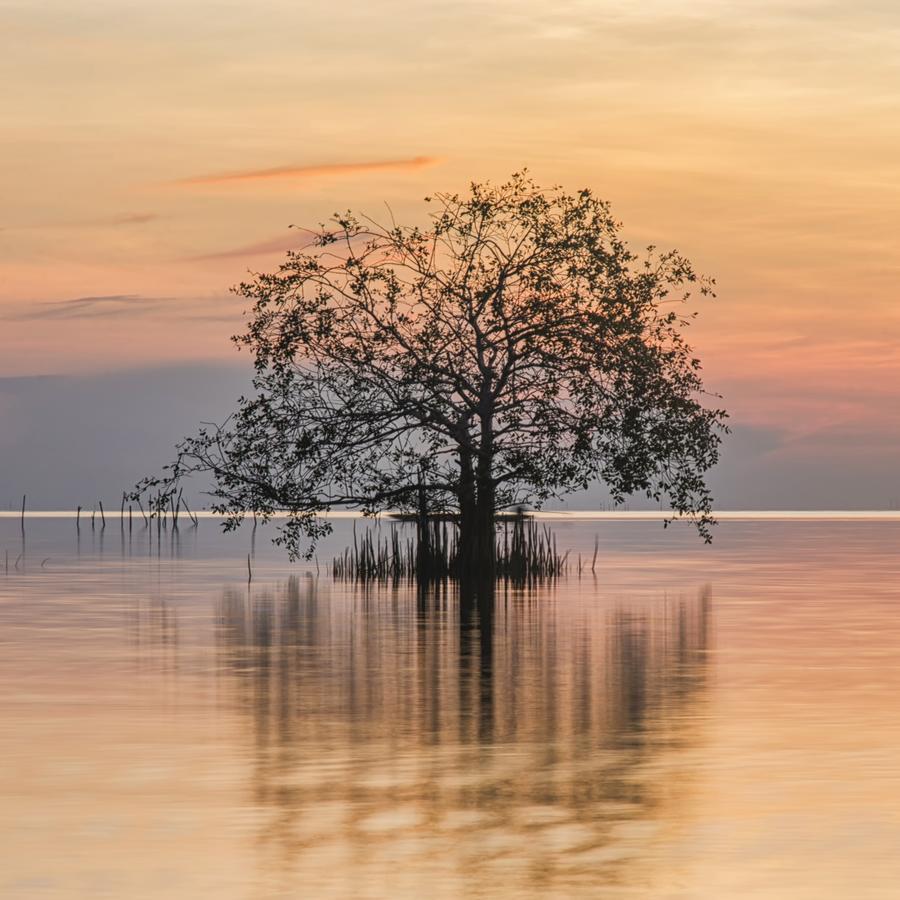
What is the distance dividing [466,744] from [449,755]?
0.77 metres

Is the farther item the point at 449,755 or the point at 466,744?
the point at 466,744

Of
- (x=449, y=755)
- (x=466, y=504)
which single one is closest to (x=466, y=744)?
(x=449, y=755)

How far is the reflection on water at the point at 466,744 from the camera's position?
1179 cm

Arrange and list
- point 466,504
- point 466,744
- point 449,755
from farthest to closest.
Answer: point 466,504 → point 466,744 → point 449,755

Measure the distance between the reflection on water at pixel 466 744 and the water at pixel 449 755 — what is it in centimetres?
4

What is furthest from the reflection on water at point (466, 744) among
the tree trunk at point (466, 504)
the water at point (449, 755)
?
the tree trunk at point (466, 504)

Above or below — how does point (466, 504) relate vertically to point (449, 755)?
above

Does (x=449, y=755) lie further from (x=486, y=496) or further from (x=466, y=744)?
(x=486, y=496)

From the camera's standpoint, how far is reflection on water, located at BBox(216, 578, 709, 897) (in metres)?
11.8

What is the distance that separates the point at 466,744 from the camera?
1719 centimetres

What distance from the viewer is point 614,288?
4347 centimetres

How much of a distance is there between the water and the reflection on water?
0.04 m

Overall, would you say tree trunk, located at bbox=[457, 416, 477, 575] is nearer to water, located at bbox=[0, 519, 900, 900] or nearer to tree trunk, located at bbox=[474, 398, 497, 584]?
tree trunk, located at bbox=[474, 398, 497, 584]

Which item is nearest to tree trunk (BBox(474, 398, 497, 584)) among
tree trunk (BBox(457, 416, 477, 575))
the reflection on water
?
tree trunk (BBox(457, 416, 477, 575))
